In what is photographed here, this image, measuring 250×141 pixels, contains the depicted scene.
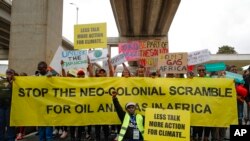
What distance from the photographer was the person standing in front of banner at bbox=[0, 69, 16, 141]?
29.1 ft

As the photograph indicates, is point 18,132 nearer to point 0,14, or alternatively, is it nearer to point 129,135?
point 129,135

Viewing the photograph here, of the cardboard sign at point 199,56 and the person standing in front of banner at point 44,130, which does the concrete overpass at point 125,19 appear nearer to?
the person standing in front of banner at point 44,130

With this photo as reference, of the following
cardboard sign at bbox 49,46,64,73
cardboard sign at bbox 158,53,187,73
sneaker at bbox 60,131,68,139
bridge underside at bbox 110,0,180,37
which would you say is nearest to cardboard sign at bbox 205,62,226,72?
cardboard sign at bbox 158,53,187,73

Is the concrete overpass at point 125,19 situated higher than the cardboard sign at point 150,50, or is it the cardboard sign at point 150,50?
the concrete overpass at point 125,19

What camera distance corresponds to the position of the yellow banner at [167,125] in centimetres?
724

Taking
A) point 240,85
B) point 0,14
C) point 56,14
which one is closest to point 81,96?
point 240,85

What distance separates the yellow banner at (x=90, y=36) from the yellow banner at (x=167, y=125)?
14.9ft

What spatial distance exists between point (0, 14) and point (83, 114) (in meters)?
28.6

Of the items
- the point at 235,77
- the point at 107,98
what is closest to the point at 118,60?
the point at 107,98

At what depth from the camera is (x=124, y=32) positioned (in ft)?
185

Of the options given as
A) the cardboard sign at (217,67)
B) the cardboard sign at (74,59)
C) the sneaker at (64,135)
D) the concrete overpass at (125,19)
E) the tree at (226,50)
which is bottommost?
the sneaker at (64,135)

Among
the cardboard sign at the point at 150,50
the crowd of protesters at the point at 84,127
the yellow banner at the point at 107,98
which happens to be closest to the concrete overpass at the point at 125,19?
the cardboard sign at the point at 150,50

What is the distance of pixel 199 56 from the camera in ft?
36.0

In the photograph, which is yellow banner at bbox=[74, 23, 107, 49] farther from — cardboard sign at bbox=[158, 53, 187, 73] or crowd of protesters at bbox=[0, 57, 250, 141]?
cardboard sign at bbox=[158, 53, 187, 73]
